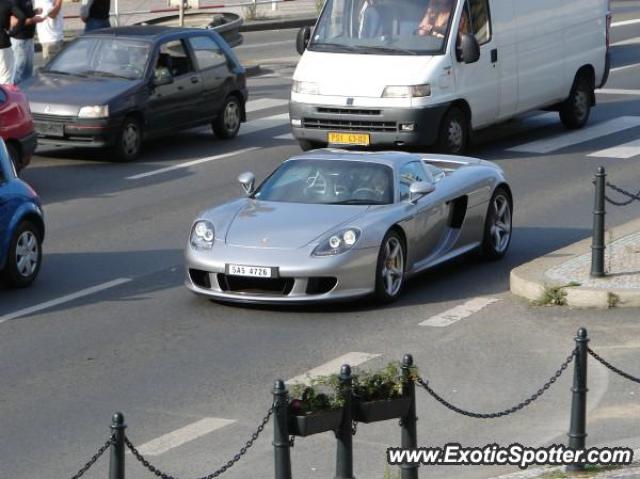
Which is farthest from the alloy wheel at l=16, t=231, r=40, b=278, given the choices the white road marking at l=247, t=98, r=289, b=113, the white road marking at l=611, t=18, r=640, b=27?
the white road marking at l=611, t=18, r=640, b=27

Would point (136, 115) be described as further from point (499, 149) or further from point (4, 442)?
point (4, 442)

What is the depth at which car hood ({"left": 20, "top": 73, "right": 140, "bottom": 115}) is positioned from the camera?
20938mm

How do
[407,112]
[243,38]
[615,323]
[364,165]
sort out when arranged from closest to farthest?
[615,323] < [364,165] < [407,112] < [243,38]

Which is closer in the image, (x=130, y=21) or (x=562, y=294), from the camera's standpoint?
(x=562, y=294)

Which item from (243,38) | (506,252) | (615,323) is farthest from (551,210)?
(243,38)

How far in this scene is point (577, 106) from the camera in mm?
24109

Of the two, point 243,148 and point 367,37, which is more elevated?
point 367,37

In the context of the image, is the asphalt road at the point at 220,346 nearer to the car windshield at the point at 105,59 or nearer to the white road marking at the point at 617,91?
the car windshield at the point at 105,59

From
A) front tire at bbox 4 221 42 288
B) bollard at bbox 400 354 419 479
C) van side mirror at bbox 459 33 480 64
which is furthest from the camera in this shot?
van side mirror at bbox 459 33 480 64

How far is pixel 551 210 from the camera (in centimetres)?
1802

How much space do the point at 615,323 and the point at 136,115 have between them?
32.9ft

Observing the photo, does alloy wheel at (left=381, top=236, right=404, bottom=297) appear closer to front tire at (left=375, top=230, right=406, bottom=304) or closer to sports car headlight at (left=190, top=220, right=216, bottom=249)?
front tire at (left=375, top=230, right=406, bottom=304)

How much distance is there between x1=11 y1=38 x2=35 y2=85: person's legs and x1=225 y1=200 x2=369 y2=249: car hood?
11550mm

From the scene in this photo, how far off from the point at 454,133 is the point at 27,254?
8.19m
